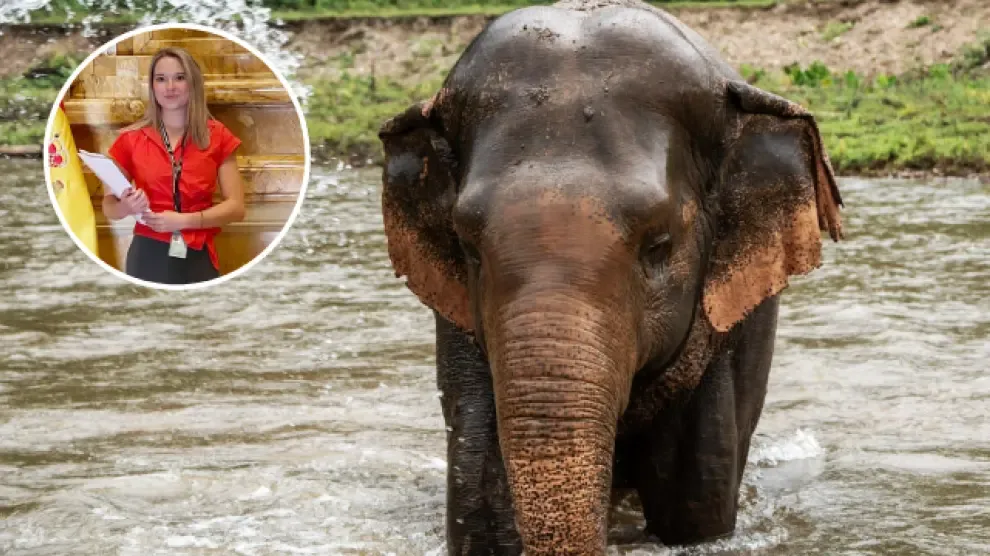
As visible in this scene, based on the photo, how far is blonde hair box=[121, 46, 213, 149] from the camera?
14.9ft

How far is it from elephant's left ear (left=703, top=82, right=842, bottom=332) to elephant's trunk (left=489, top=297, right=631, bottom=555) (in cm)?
81

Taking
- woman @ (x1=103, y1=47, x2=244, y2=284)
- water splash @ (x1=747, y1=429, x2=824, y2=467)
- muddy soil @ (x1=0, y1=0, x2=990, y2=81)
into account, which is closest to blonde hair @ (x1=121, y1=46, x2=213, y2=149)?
woman @ (x1=103, y1=47, x2=244, y2=284)

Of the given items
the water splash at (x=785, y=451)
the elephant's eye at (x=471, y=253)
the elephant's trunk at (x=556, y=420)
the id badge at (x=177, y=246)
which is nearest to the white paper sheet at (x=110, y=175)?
the id badge at (x=177, y=246)

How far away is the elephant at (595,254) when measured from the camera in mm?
3469

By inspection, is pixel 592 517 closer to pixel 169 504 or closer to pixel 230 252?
pixel 230 252

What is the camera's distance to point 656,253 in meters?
3.82

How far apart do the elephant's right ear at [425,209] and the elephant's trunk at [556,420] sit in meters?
0.79

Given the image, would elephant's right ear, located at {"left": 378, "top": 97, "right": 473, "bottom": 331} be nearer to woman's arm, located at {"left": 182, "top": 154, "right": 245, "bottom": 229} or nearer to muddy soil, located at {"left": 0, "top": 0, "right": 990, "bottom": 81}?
woman's arm, located at {"left": 182, "top": 154, "right": 245, "bottom": 229}

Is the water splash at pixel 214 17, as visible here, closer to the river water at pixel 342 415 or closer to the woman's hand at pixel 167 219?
the river water at pixel 342 415

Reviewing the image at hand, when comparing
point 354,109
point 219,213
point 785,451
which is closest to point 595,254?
point 219,213

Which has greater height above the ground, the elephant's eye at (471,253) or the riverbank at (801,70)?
the elephant's eye at (471,253)

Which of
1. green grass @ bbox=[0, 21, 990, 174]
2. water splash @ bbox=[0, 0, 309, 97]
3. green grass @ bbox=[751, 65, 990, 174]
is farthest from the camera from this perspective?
water splash @ bbox=[0, 0, 309, 97]

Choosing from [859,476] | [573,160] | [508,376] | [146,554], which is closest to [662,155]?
[573,160]

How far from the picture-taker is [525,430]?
3424 millimetres
